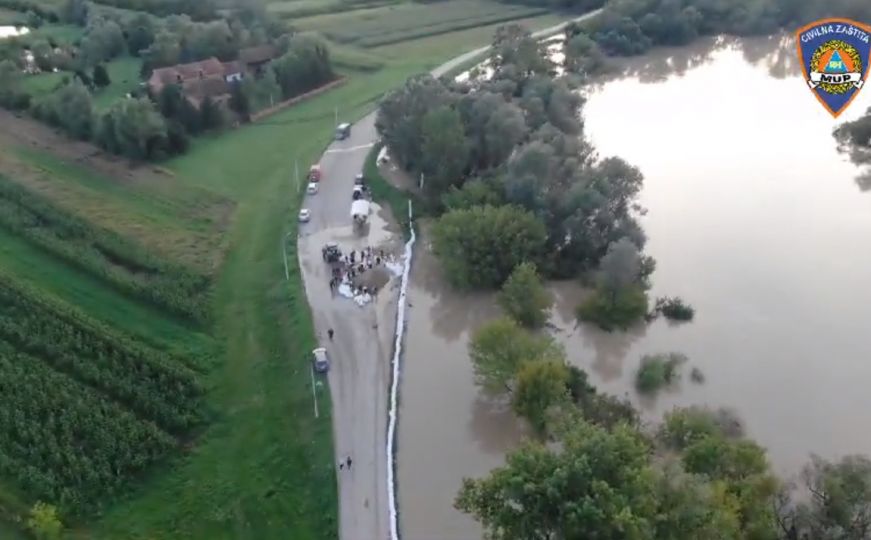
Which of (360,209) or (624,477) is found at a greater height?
(360,209)

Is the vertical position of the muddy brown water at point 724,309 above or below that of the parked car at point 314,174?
below

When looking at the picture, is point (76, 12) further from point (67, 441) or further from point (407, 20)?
point (67, 441)

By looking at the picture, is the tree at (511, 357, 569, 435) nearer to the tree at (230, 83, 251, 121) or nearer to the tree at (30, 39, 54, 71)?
the tree at (230, 83, 251, 121)

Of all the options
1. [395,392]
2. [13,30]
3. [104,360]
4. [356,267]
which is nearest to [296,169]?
[356,267]

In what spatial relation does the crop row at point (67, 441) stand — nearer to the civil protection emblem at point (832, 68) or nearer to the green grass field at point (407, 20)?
the civil protection emblem at point (832, 68)

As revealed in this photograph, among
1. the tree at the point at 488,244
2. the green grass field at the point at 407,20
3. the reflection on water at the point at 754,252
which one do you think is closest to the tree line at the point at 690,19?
the reflection on water at the point at 754,252

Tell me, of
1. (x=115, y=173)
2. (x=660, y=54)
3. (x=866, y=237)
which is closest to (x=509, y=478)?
(x=866, y=237)
